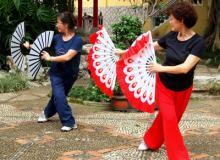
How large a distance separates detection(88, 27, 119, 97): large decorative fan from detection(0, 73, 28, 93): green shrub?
427 centimetres

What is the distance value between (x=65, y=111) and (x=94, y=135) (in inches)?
21.2

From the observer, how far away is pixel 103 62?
6070 millimetres

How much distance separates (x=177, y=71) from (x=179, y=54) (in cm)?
24

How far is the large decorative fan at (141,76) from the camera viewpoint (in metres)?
5.30

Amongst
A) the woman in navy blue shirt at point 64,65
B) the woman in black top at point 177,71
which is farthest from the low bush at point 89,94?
the woman in black top at point 177,71

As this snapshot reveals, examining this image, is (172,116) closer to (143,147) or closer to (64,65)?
(143,147)

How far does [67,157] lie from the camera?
18.2 ft

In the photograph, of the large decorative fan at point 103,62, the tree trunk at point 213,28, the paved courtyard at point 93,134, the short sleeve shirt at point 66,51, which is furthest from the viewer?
the tree trunk at point 213,28

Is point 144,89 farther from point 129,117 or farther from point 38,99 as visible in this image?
point 38,99

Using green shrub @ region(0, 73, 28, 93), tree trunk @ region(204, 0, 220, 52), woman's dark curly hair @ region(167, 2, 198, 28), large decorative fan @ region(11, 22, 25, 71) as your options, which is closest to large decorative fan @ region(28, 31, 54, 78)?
large decorative fan @ region(11, 22, 25, 71)

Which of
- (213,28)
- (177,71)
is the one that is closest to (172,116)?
(177,71)

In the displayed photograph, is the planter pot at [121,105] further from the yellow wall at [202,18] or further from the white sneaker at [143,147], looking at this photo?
the yellow wall at [202,18]

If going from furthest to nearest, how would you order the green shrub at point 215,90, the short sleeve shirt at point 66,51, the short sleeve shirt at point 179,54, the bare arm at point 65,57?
the green shrub at point 215,90
the short sleeve shirt at point 66,51
the bare arm at point 65,57
the short sleeve shirt at point 179,54

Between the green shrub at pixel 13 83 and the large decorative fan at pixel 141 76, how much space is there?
17.1ft
